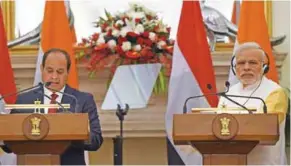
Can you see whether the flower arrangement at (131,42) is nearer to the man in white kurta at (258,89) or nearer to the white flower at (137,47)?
the white flower at (137,47)

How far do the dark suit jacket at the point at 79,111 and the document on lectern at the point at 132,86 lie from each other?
1.63 meters

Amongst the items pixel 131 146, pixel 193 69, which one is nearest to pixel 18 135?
pixel 193 69

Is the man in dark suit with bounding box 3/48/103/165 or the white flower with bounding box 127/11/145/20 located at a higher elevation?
the white flower with bounding box 127/11/145/20

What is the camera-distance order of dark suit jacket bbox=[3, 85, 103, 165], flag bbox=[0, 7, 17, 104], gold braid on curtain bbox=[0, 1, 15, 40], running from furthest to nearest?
gold braid on curtain bbox=[0, 1, 15, 40] → flag bbox=[0, 7, 17, 104] → dark suit jacket bbox=[3, 85, 103, 165]

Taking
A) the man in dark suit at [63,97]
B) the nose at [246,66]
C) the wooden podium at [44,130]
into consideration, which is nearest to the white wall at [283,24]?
the nose at [246,66]

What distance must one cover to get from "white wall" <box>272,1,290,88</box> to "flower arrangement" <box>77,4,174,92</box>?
37.2 inches

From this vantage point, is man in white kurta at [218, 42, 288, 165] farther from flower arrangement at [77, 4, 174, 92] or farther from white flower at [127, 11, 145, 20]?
white flower at [127, 11, 145, 20]

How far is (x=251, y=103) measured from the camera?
3.84m

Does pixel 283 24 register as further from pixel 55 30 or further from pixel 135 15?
pixel 55 30

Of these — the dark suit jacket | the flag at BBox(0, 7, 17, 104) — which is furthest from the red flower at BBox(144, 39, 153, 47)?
the dark suit jacket

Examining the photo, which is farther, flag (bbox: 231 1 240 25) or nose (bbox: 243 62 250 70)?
flag (bbox: 231 1 240 25)

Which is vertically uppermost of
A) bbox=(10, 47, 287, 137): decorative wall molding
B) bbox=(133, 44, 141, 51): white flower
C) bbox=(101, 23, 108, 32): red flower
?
bbox=(101, 23, 108, 32): red flower

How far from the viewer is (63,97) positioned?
383 centimetres

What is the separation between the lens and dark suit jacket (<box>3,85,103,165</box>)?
142 inches
